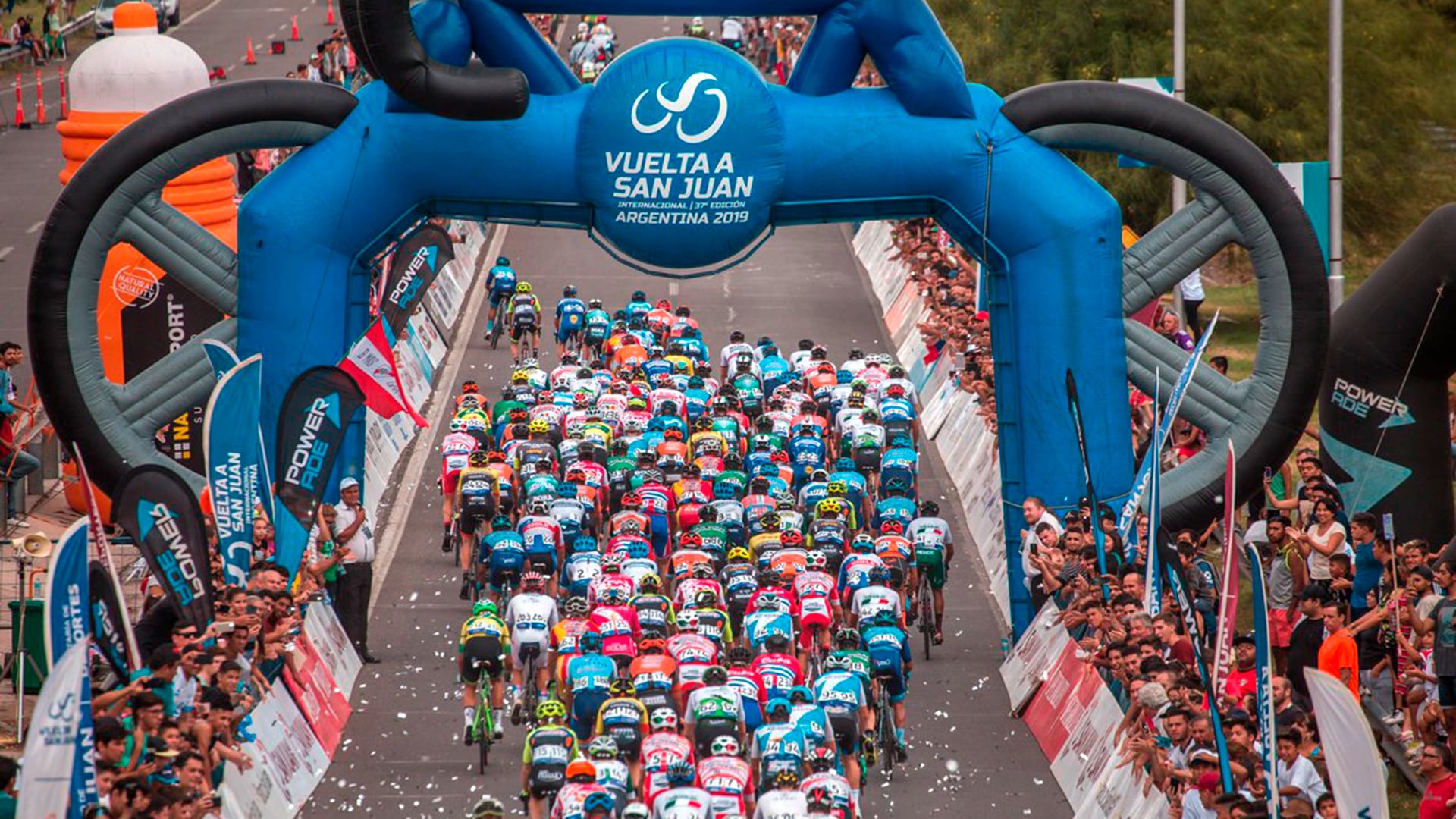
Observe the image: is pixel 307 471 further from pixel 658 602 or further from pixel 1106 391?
pixel 1106 391

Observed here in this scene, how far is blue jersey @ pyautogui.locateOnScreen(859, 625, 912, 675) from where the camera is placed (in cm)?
1869

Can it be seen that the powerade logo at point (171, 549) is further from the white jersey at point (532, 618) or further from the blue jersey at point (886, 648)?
the blue jersey at point (886, 648)

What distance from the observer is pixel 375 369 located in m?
20.1

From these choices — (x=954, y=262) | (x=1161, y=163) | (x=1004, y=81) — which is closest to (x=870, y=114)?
(x=1161, y=163)

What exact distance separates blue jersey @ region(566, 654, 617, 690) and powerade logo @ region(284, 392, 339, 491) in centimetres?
265

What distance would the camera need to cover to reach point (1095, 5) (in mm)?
35750

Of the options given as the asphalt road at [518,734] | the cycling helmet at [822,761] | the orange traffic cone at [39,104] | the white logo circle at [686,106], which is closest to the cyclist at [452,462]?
the asphalt road at [518,734]

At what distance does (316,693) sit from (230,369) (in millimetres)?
2703

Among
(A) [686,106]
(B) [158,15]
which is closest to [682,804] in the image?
(A) [686,106]

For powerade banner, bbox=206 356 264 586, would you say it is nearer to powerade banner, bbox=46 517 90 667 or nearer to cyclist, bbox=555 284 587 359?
powerade banner, bbox=46 517 90 667

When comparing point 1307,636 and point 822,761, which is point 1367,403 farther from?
point 822,761

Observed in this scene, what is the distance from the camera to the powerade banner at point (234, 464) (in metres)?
17.6

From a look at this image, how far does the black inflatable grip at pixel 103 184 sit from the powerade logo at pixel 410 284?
128 inches

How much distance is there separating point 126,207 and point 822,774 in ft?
28.1
